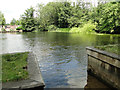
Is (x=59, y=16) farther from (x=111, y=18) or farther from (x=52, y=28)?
(x=111, y=18)

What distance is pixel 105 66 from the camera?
5570 millimetres

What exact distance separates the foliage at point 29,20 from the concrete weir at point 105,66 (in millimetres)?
64697

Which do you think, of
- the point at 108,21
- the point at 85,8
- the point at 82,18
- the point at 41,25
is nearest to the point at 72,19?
the point at 82,18

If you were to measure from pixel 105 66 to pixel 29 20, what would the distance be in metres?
67.9

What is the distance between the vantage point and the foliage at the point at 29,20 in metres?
69.6

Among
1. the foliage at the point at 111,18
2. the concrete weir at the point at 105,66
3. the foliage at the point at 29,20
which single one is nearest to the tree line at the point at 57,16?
the foliage at the point at 29,20

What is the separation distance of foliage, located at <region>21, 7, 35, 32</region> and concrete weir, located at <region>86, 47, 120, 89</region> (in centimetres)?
6470

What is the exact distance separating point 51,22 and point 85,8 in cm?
1828

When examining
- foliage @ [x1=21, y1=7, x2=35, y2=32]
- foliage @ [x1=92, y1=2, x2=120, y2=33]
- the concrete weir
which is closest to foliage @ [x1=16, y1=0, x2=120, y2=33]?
foliage @ [x1=21, y1=7, x2=35, y2=32]

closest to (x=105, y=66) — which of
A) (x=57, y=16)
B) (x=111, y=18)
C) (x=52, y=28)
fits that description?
(x=111, y=18)

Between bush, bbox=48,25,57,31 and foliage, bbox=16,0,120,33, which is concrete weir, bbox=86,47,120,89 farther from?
bush, bbox=48,25,57,31

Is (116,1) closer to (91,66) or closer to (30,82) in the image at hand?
(91,66)

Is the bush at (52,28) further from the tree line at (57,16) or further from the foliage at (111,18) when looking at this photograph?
the foliage at (111,18)

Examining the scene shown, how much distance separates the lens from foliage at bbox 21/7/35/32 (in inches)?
2739
